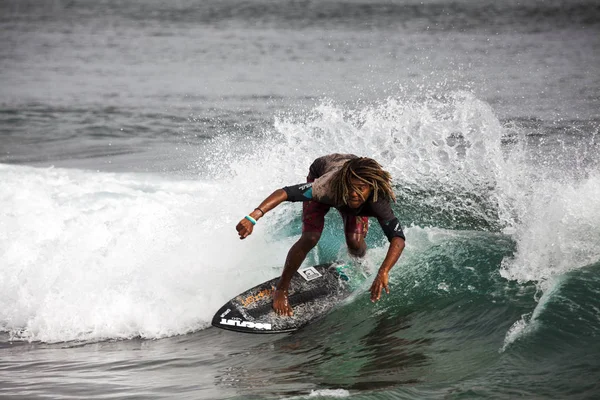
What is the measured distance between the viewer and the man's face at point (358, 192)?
564 cm

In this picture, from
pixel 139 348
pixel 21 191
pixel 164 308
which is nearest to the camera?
pixel 139 348

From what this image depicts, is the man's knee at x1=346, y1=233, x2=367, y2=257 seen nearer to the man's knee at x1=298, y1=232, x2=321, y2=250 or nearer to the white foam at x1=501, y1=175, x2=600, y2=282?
the man's knee at x1=298, y1=232, x2=321, y2=250

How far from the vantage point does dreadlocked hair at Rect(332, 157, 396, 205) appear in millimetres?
5684

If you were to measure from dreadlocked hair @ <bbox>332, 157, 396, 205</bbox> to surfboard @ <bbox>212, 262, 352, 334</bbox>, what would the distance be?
46.8 inches

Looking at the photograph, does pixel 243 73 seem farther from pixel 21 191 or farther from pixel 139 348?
pixel 139 348

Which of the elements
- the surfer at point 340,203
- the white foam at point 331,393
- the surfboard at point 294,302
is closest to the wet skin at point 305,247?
the surfer at point 340,203

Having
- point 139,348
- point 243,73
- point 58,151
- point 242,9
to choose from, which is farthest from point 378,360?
point 242,9

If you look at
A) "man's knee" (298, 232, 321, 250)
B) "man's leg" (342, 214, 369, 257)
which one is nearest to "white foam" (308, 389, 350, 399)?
"man's knee" (298, 232, 321, 250)

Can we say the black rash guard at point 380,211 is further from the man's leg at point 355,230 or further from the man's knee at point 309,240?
the man's leg at point 355,230

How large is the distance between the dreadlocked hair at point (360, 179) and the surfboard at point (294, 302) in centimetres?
119

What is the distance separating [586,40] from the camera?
31.3 metres

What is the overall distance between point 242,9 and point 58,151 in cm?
3251

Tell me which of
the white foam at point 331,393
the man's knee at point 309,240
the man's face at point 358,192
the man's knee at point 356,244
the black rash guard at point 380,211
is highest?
the man's face at point 358,192

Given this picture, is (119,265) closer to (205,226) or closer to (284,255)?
(205,226)
